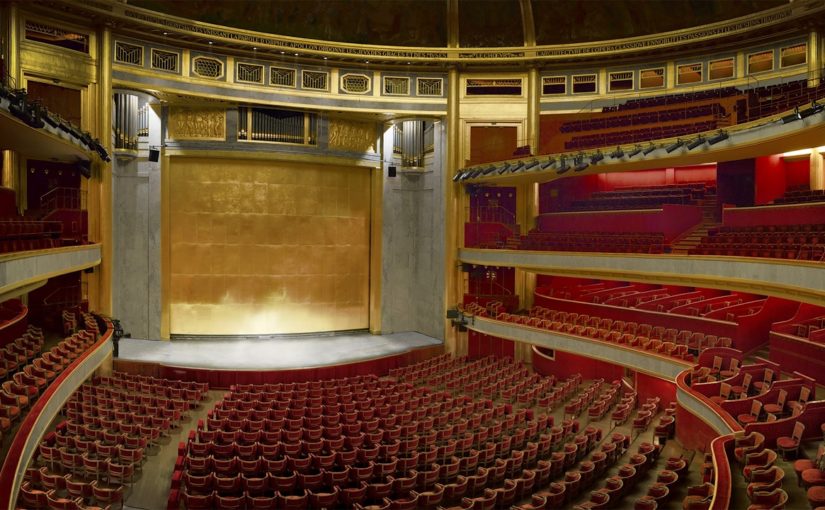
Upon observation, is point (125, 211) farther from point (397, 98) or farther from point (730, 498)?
point (730, 498)

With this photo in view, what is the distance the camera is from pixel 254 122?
20188 mm

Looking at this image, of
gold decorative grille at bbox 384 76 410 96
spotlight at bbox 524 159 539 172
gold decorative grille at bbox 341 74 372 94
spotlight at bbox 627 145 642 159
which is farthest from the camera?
gold decorative grille at bbox 384 76 410 96

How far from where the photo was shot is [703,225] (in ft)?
59.8

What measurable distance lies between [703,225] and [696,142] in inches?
165

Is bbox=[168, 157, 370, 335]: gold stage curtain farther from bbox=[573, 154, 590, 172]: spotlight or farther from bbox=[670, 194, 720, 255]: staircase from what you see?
bbox=[670, 194, 720, 255]: staircase

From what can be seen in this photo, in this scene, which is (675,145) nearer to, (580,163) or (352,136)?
(580,163)

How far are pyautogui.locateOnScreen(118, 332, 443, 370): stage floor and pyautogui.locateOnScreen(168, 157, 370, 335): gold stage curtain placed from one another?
2.43 feet

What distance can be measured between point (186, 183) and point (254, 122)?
279cm

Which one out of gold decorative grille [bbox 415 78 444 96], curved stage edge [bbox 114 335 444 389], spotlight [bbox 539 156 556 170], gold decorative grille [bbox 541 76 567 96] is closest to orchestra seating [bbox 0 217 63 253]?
curved stage edge [bbox 114 335 444 389]

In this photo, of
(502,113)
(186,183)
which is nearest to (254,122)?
(186,183)

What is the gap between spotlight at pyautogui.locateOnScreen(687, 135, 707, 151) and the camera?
14638 millimetres

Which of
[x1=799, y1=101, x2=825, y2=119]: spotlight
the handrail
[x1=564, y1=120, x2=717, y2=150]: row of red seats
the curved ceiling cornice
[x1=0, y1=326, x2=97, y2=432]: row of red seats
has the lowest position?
the handrail

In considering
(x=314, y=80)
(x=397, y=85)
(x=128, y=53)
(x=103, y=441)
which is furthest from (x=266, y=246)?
(x=103, y=441)

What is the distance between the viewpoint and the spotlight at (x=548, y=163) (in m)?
17.7
